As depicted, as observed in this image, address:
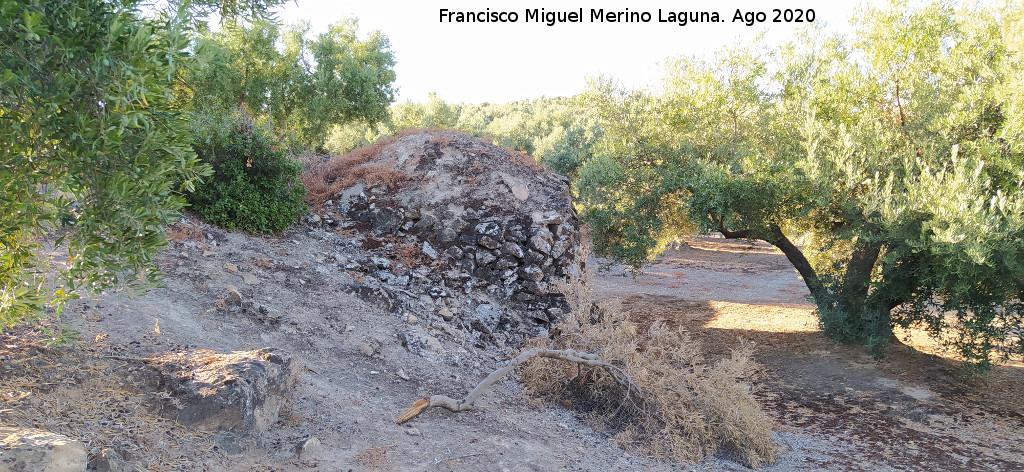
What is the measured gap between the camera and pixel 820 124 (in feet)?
33.3

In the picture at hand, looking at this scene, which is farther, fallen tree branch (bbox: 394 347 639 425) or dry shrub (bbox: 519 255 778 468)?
dry shrub (bbox: 519 255 778 468)

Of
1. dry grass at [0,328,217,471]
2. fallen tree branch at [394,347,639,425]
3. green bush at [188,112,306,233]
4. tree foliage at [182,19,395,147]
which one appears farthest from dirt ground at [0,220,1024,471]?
tree foliage at [182,19,395,147]

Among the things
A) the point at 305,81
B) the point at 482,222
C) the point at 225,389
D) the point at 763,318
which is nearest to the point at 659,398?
the point at 225,389

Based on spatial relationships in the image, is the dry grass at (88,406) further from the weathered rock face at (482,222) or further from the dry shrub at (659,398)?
the weathered rock face at (482,222)

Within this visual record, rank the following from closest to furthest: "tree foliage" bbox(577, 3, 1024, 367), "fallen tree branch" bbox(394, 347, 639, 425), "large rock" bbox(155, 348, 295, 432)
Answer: "large rock" bbox(155, 348, 295, 432) < "fallen tree branch" bbox(394, 347, 639, 425) < "tree foliage" bbox(577, 3, 1024, 367)

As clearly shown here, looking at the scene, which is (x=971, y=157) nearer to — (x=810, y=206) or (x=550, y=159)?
(x=810, y=206)

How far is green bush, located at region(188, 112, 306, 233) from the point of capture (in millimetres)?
10102

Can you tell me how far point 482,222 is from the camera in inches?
458

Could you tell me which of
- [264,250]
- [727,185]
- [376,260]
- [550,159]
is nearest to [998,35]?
[727,185]

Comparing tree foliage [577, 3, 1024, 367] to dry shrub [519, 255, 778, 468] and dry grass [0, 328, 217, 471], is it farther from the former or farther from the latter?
dry grass [0, 328, 217, 471]

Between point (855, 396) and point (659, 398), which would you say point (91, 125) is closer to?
point (659, 398)

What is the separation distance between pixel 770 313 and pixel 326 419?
14201 mm

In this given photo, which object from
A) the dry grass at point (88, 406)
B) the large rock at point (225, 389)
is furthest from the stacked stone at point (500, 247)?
the dry grass at point (88, 406)

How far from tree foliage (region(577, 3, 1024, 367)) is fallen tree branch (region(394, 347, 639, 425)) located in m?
4.68
